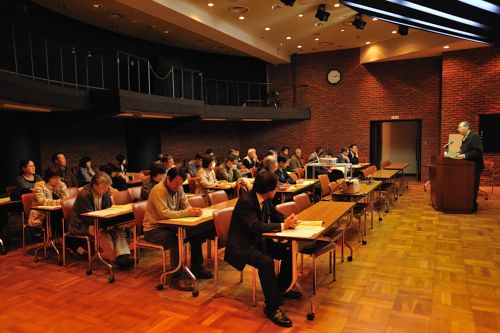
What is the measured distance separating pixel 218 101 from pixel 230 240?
11.4m

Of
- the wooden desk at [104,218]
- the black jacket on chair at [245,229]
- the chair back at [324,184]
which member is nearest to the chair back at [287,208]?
the black jacket on chair at [245,229]

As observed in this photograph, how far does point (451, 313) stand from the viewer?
335 cm

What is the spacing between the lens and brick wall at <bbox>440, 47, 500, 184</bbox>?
1134 cm

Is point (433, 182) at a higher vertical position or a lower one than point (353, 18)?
lower

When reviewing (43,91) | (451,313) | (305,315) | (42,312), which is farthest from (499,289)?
(43,91)

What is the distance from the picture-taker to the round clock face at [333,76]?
558 inches

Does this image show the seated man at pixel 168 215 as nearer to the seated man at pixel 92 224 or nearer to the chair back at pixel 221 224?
the chair back at pixel 221 224

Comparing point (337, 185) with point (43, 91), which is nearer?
point (337, 185)

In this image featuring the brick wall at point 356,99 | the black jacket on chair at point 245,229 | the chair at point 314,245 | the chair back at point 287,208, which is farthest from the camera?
the brick wall at point 356,99

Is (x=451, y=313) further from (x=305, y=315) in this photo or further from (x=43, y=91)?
(x=43, y=91)

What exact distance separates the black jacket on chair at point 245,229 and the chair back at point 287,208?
2.29 ft

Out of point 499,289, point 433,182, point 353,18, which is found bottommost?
point 499,289

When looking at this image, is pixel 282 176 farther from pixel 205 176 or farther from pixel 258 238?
pixel 258 238

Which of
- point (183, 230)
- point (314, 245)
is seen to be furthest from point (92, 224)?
point (314, 245)
